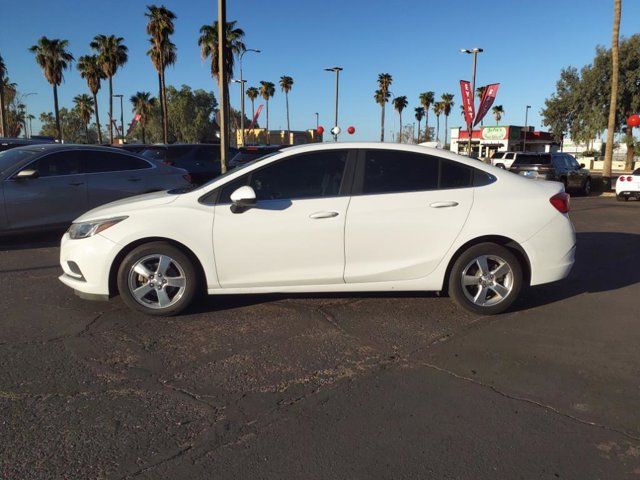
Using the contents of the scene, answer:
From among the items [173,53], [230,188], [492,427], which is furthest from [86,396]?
[173,53]

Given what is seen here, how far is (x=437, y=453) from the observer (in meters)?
2.78

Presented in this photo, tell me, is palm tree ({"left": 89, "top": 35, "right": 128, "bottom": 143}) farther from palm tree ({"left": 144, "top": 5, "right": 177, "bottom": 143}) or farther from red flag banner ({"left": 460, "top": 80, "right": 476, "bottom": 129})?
red flag banner ({"left": 460, "top": 80, "right": 476, "bottom": 129})

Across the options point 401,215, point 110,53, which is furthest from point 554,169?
point 110,53

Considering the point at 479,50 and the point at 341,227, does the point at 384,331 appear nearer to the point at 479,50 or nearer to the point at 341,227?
the point at 341,227

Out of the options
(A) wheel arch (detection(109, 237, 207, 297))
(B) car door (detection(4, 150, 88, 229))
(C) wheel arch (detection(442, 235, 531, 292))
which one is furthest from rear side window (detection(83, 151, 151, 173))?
(C) wheel arch (detection(442, 235, 531, 292))

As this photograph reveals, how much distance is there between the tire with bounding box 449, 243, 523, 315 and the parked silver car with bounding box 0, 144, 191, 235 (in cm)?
622

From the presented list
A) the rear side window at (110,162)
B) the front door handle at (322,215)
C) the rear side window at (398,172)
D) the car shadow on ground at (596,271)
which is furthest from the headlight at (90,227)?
the rear side window at (110,162)

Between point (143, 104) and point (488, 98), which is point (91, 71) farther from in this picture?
point (488, 98)

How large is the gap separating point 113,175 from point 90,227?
4453 millimetres

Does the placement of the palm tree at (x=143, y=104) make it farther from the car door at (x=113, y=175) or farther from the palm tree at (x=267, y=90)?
the car door at (x=113, y=175)

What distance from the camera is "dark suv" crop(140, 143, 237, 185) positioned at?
1521 centimetres

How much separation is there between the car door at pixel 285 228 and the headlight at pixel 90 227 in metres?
0.96

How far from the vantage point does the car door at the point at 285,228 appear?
15.4 ft

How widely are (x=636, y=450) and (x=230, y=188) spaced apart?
355 cm
